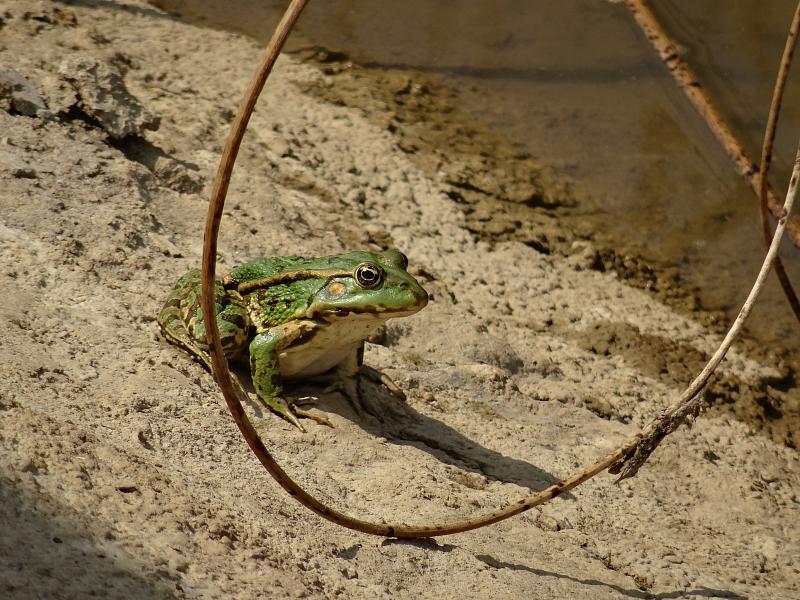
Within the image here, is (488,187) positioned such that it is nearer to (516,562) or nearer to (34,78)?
(34,78)

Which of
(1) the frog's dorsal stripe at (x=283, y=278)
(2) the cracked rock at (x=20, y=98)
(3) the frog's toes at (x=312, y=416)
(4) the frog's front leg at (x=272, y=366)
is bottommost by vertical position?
(3) the frog's toes at (x=312, y=416)

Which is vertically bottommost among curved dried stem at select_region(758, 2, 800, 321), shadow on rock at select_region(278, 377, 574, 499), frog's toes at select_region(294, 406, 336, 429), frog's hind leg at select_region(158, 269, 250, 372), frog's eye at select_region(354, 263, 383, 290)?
shadow on rock at select_region(278, 377, 574, 499)

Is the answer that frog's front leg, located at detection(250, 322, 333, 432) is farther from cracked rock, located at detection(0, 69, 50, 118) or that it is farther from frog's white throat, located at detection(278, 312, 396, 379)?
cracked rock, located at detection(0, 69, 50, 118)

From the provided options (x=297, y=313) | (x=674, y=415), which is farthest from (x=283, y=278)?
(x=674, y=415)

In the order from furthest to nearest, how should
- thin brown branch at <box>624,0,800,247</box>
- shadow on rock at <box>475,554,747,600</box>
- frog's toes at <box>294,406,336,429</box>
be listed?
thin brown branch at <box>624,0,800,247</box> < frog's toes at <box>294,406,336,429</box> < shadow on rock at <box>475,554,747,600</box>

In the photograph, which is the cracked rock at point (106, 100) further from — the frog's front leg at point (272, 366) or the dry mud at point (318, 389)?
the frog's front leg at point (272, 366)

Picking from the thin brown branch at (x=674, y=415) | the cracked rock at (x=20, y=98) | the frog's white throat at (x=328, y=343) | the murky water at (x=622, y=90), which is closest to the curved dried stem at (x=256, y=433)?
the thin brown branch at (x=674, y=415)

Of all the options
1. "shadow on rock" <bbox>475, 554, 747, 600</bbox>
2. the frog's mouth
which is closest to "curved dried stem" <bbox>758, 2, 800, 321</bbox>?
"shadow on rock" <bbox>475, 554, 747, 600</bbox>

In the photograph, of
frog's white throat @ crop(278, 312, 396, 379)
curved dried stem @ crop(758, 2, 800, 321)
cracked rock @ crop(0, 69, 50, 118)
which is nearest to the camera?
curved dried stem @ crop(758, 2, 800, 321)

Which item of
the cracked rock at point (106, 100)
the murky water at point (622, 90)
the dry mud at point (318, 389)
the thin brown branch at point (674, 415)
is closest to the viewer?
the dry mud at point (318, 389)
